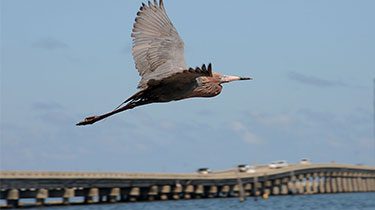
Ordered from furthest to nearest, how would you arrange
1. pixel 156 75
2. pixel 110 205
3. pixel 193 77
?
pixel 110 205 → pixel 156 75 → pixel 193 77

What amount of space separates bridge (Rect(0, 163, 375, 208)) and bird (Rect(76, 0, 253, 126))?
78.9 meters

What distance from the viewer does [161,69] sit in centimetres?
1705

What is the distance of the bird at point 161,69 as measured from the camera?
15.6 metres

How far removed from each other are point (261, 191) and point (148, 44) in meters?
153

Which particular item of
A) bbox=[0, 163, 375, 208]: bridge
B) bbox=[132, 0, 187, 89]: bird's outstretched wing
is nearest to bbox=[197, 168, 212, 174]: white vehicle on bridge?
bbox=[0, 163, 375, 208]: bridge

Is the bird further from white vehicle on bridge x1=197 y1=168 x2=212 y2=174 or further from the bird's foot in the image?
white vehicle on bridge x1=197 y1=168 x2=212 y2=174

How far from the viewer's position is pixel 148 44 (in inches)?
698

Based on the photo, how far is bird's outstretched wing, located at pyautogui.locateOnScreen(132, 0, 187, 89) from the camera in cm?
1738

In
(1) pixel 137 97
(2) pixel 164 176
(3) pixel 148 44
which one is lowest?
(1) pixel 137 97

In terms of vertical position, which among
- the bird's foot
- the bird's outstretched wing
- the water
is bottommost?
the bird's foot

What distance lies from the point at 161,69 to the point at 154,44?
0.93 meters

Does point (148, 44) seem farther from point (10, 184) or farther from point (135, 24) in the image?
point (10, 184)

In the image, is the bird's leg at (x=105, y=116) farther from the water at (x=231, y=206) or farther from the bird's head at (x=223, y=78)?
the water at (x=231, y=206)

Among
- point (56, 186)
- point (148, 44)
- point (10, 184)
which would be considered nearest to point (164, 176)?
point (56, 186)
